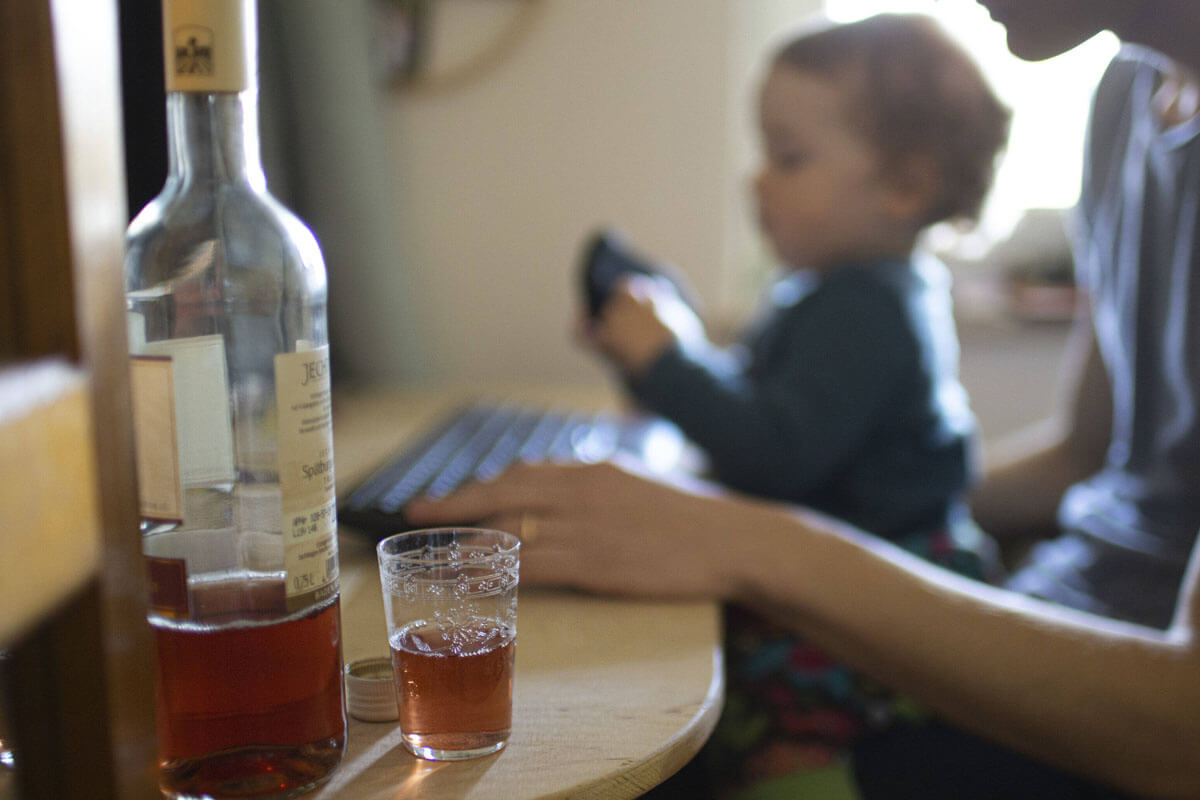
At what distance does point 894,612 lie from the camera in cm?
64

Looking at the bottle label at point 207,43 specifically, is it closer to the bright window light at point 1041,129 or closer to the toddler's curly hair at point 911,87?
the toddler's curly hair at point 911,87

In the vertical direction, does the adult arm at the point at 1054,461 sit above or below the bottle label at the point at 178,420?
below

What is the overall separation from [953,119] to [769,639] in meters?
0.74

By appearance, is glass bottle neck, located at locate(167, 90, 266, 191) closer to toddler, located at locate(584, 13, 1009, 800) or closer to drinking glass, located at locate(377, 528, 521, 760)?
drinking glass, located at locate(377, 528, 521, 760)

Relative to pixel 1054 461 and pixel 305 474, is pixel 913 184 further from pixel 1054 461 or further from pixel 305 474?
pixel 305 474

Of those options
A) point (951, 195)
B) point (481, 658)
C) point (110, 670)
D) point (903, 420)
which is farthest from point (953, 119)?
point (110, 670)

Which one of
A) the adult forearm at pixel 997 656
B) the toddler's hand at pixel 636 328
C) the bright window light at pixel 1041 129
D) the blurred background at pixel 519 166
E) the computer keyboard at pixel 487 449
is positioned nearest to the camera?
the adult forearm at pixel 997 656

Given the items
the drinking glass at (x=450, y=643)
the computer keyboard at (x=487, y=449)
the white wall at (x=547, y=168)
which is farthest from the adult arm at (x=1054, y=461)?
the drinking glass at (x=450, y=643)

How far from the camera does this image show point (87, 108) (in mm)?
307

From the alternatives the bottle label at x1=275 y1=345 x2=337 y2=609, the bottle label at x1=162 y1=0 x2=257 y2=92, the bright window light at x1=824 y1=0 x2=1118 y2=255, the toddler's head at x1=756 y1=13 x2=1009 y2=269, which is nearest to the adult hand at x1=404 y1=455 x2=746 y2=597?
Result: the bottle label at x1=275 y1=345 x2=337 y2=609

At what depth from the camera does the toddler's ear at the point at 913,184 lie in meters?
1.27

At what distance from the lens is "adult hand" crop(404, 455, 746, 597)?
654 mm

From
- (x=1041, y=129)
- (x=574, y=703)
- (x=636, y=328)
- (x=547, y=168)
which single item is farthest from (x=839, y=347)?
(x=1041, y=129)

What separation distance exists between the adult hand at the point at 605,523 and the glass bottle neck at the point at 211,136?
1.09ft
